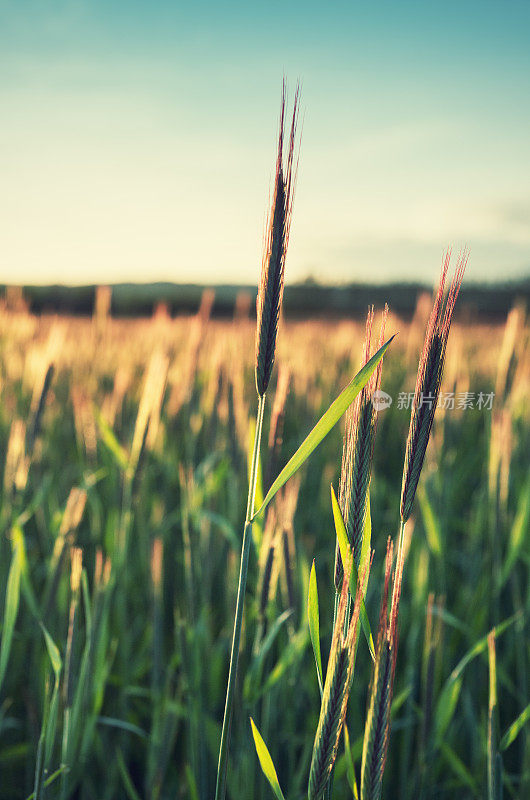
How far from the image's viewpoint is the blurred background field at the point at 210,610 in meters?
0.58

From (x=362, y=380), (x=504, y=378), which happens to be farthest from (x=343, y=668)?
(x=504, y=378)

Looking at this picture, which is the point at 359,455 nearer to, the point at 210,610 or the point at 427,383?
the point at 427,383

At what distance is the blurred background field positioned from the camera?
585mm

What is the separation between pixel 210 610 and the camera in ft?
3.19

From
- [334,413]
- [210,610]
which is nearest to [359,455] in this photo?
[334,413]

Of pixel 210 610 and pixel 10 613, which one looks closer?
pixel 10 613

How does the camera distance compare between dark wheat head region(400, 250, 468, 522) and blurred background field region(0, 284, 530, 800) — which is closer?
dark wheat head region(400, 250, 468, 522)

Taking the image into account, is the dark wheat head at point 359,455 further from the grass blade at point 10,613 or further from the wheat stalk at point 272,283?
the grass blade at point 10,613

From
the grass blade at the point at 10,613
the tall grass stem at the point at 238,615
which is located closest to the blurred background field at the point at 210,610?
the grass blade at the point at 10,613

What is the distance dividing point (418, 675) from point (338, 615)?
2.72 feet

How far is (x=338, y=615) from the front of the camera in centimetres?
29

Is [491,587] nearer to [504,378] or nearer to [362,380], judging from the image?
[504,378]

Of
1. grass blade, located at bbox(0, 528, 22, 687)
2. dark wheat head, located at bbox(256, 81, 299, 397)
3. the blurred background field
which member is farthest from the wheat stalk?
grass blade, located at bbox(0, 528, 22, 687)

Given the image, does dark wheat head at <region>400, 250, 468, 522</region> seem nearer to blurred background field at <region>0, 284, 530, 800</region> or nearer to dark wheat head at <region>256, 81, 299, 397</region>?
dark wheat head at <region>256, 81, 299, 397</region>
